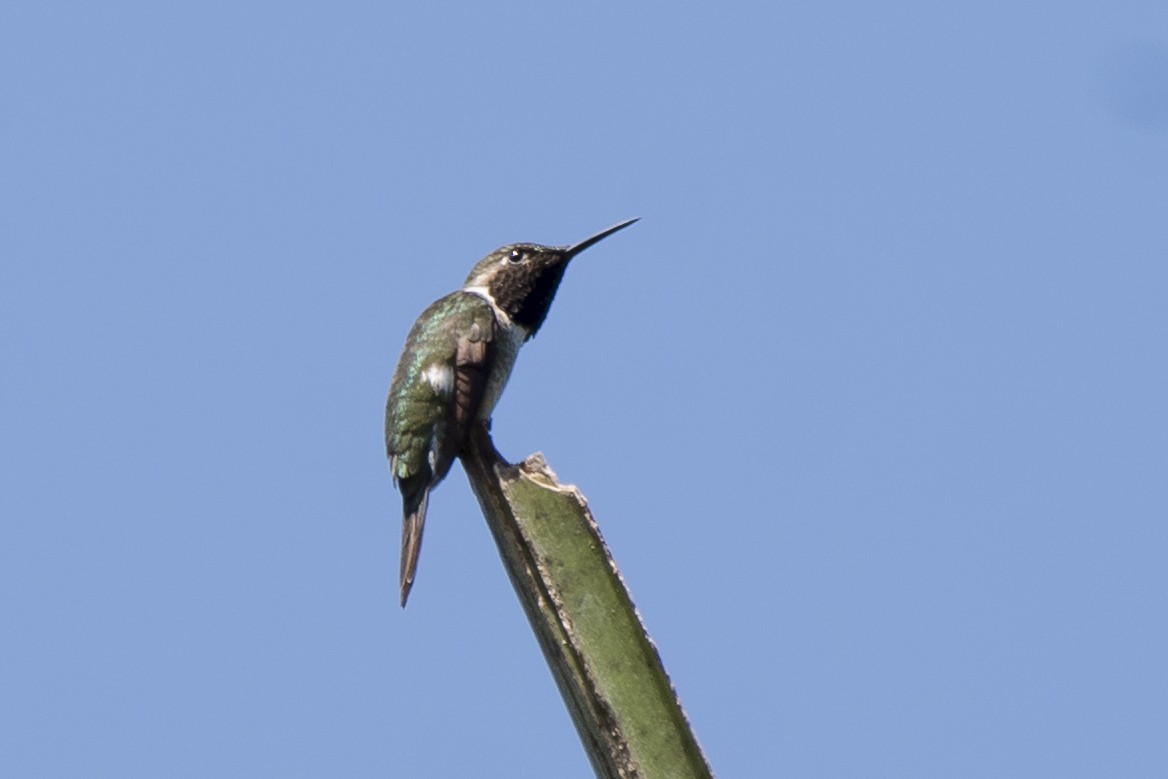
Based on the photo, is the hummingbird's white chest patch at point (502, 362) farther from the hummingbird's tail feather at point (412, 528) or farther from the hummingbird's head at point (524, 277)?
the hummingbird's tail feather at point (412, 528)

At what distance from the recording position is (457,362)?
285 inches

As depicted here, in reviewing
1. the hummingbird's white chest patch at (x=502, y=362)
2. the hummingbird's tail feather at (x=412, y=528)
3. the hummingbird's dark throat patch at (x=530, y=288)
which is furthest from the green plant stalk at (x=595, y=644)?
the hummingbird's dark throat patch at (x=530, y=288)

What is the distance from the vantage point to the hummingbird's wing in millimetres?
6699

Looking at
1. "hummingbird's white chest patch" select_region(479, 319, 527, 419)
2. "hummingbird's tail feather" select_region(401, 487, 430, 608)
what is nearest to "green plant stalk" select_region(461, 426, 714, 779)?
"hummingbird's tail feather" select_region(401, 487, 430, 608)

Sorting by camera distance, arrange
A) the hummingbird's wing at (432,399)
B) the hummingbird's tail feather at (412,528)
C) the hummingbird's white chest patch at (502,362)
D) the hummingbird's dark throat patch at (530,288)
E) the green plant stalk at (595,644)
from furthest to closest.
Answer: the hummingbird's dark throat patch at (530,288)
the hummingbird's white chest patch at (502,362)
the hummingbird's wing at (432,399)
the hummingbird's tail feather at (412,528)
the green plant stalk at (595,644)

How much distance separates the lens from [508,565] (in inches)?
194

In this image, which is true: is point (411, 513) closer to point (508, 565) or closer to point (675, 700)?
point (508, 565)

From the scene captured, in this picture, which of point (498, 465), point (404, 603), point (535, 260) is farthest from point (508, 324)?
point (498, 465)

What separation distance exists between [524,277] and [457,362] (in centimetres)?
111

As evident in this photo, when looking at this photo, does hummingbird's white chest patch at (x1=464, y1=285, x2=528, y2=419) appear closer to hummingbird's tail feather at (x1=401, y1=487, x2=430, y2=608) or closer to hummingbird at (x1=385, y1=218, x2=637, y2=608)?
hummingbird at (x1=385, y1=218, x2=637, y2=608)

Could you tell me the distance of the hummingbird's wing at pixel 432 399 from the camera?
6699mm

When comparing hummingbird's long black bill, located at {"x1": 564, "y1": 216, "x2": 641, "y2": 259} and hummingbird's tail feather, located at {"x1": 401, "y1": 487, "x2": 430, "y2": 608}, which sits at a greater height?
hummingbird's long black bill, located at {"x1": 564, "y1": 216, "x2": 641, "y2": 259}

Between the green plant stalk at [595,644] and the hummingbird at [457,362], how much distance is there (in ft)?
5.84

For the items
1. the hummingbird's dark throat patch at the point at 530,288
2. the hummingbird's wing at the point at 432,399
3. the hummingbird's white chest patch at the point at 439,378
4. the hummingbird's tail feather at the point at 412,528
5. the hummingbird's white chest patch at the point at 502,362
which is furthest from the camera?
the hummingbird's dark throat patch at the point at 530,288
